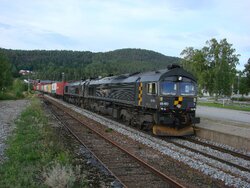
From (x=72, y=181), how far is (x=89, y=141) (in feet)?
24.6

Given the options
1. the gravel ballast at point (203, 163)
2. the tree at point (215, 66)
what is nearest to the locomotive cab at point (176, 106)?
the gravel ballast at point (203, 163)

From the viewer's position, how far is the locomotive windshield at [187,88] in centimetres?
1662

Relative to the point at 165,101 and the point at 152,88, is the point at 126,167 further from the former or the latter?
the point at 152,88

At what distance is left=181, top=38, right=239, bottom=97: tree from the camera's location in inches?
2014

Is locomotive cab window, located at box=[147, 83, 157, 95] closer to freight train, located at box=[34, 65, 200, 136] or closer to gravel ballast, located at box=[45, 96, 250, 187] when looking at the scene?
A: freight train, located at box=[34, 65, 200, 136]

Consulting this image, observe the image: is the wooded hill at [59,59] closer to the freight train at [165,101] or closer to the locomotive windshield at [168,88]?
the freight train at [165,101]

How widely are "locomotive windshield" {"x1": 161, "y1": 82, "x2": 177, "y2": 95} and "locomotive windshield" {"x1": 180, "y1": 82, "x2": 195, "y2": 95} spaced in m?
0.39

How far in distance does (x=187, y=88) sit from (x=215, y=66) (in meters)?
40.7

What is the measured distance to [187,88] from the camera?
16.8 meters

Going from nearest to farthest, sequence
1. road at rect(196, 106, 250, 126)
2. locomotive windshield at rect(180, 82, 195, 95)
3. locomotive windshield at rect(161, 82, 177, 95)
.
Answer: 1. locomotive windshield at rect(161, 82, 177, 95)
2. locomotive windshield at rect(180, 82, 195, 95)
3. road at rect(196, 106, 250, 126)

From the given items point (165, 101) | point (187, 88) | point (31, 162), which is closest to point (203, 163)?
point (31, 162)

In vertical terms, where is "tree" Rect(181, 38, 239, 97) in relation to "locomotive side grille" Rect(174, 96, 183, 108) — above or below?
above

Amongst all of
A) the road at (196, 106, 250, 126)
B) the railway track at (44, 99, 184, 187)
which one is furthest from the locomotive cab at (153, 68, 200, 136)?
the road at (196, 106, 250, 126)

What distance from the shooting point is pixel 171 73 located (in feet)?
54.3
